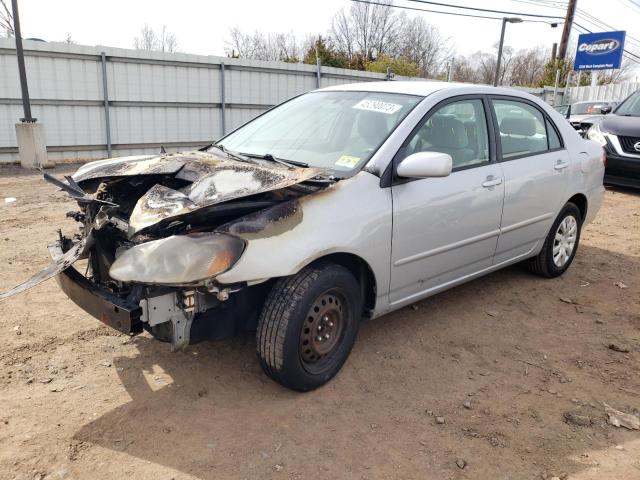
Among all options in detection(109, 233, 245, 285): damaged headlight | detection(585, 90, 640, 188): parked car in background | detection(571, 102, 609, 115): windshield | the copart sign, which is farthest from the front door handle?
the copart sign

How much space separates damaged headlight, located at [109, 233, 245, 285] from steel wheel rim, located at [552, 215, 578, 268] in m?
3.45

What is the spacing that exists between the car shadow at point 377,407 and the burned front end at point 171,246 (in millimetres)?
448

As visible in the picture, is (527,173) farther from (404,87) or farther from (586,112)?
(586,112)

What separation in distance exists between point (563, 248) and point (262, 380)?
3.30 metres

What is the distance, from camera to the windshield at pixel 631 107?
32.0 ft

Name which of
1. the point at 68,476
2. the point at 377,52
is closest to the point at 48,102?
the point at 68,476

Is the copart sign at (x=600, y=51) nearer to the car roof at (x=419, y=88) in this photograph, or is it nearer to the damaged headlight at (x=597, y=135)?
the damaged headlight at (x=597, y=135)

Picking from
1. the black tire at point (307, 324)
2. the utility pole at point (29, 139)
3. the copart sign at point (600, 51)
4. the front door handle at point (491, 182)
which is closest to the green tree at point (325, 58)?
the copart sign at point (600, 51)

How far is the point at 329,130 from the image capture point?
3.66 metres

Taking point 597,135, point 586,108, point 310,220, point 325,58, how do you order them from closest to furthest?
point 310,220
point 597,135
point 586,108
point 325,58

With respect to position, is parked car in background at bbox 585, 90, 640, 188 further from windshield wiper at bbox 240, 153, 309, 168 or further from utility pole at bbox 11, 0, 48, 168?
utility pole at bbox 11, 0, 48, 168

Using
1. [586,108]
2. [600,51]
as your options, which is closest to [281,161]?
[586,108]

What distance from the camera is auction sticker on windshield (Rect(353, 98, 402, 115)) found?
11.7 feet

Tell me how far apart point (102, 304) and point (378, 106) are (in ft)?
7.13
